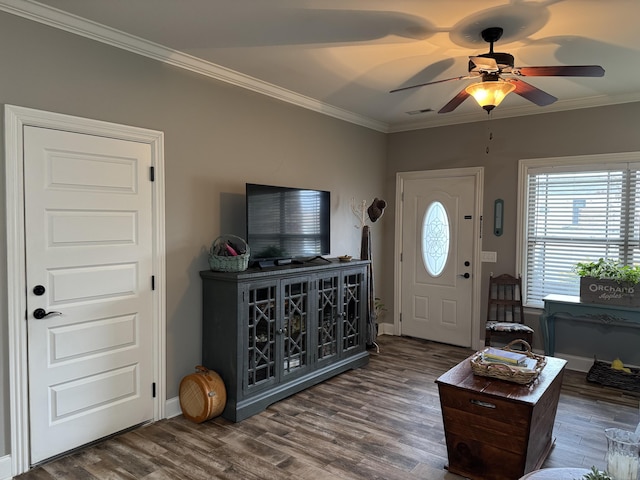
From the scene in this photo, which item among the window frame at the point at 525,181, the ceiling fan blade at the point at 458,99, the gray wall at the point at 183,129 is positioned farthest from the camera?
the window frame at the point at 525,181

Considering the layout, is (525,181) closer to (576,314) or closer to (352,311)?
(576,314)

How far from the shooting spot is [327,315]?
4.21 meters

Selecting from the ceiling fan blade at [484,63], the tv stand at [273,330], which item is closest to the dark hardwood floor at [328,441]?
the tv stand at [273,330]

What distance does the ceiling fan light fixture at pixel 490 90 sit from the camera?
271cm

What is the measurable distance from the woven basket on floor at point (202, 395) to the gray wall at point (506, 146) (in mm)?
3145

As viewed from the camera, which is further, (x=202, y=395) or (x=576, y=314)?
(x=576, y=314)

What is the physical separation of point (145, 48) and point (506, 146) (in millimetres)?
3779

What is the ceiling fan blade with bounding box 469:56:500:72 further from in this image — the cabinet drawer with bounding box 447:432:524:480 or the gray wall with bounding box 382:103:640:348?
the gray wall with bounding box 382:103:640:348

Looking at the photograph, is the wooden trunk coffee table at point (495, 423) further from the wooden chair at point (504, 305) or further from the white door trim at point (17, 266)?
the white door trim at point (17, 266)

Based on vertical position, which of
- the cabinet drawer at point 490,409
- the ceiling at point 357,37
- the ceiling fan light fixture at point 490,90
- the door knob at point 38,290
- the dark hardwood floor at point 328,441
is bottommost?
the dark hardwood floor at point 328,441

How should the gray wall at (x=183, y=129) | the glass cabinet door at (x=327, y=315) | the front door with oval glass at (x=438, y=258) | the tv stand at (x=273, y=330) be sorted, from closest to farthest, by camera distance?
1. the gray wall at (x=183, y=129)
2. the tv stand at (x=273, y=330)
3. the glass cabinet door at (x=327, y=315)
4. the front door with oval glass at (x=438, y=258)

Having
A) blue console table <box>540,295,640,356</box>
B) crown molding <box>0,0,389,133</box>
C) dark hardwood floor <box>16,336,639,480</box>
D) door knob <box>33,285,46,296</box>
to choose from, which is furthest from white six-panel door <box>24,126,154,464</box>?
blue console table <box>540,295,640,356</box>

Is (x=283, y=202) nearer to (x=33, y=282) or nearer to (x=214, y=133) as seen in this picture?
(x=214, y=133)

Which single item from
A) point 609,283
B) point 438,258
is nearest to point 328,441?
point 609,283
